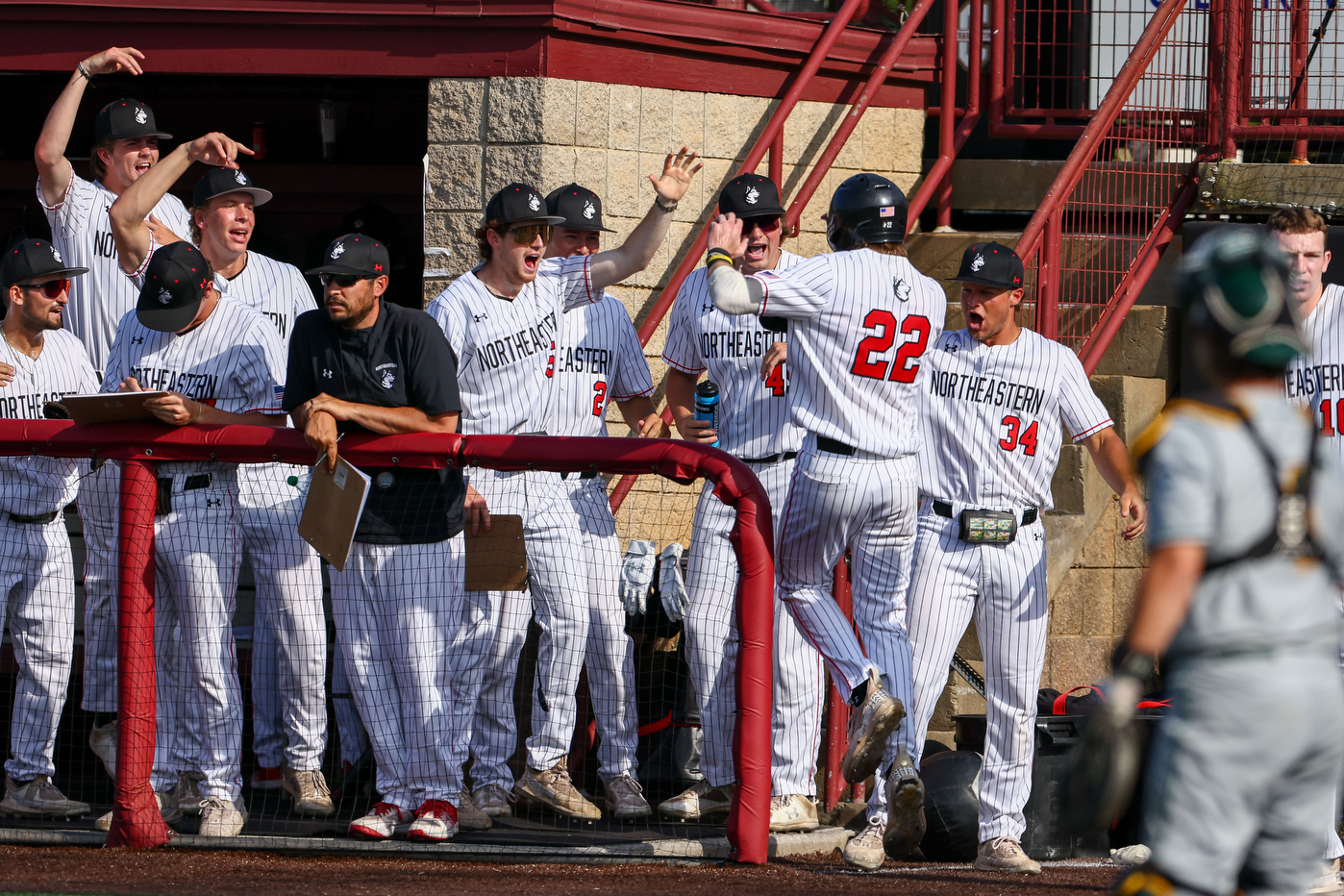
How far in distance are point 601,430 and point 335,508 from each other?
1.55m

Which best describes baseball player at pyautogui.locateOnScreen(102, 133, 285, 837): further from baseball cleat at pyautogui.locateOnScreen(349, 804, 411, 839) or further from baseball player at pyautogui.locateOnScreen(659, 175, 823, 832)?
baseball player at pyautogui.locateOnScreen(659, 175, 823, 832)

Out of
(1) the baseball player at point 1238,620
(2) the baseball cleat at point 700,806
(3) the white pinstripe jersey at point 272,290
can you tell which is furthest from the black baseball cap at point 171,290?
(1) the baseball player at point 1238,620

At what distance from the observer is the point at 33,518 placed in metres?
6.11

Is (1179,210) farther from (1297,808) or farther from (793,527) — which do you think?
(1297,808)

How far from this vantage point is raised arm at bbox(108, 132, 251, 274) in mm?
6320

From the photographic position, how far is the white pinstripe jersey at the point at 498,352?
20.3ft

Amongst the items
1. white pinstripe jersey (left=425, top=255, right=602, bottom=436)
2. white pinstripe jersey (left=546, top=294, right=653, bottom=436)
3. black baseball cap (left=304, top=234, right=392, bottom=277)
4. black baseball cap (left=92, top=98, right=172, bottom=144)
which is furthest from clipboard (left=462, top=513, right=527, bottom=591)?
black baseball cap (left=92, top=98, right=172, bottom=144)

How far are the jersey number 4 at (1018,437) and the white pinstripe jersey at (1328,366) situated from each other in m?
0.95

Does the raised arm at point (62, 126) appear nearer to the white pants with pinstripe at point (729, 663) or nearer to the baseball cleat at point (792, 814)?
the white pants with pinstripe at point (729, 663)

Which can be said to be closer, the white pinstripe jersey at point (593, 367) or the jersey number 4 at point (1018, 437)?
the jersey number 4 at point (1018, 437)

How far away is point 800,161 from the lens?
8852 millimetres

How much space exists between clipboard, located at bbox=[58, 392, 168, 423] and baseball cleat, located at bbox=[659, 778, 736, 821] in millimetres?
2459

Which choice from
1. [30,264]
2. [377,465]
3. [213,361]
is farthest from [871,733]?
[30,264]

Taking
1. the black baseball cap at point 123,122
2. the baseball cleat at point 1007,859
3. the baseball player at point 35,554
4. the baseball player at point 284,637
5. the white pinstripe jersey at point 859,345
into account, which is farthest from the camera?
the black baseball cap at point 123,122
